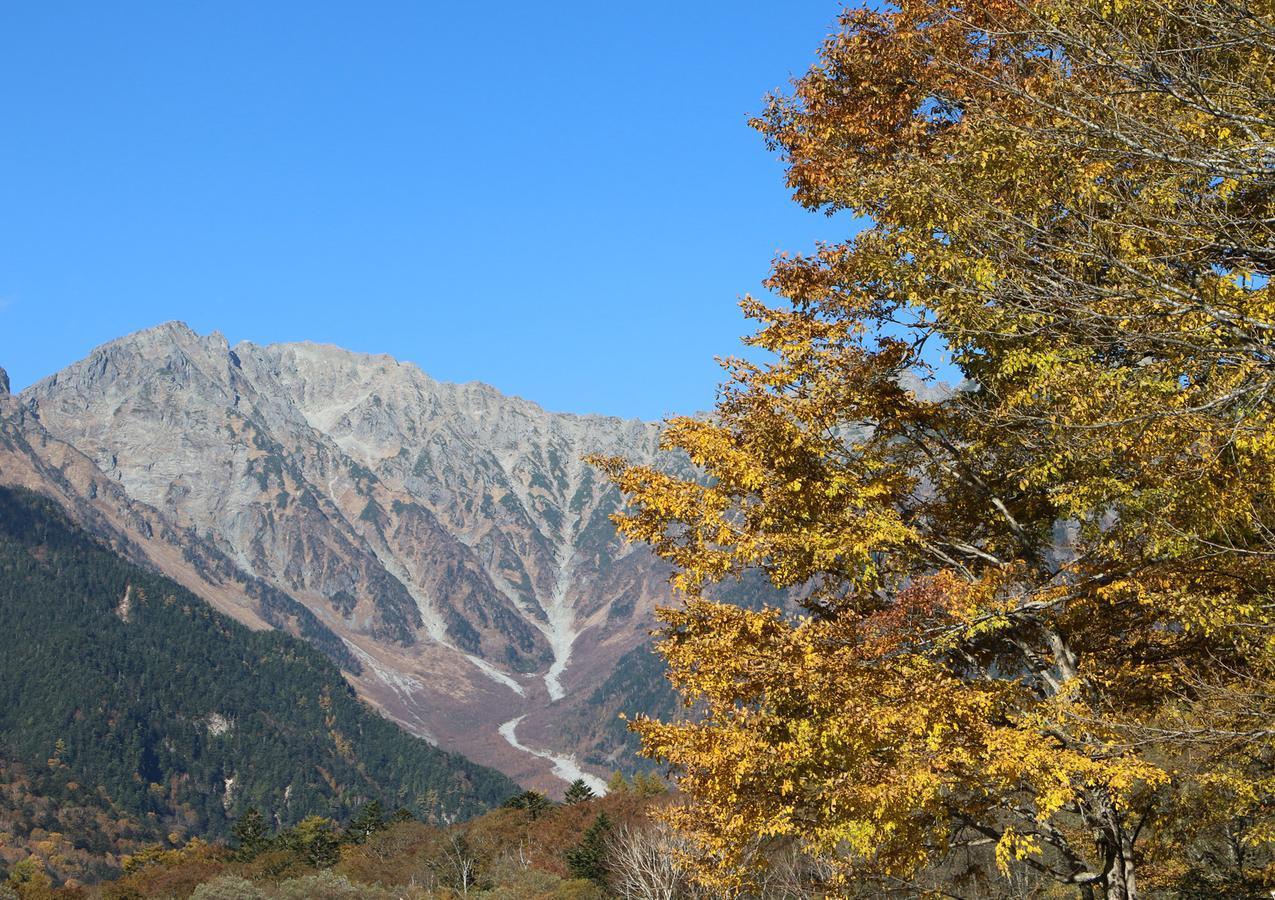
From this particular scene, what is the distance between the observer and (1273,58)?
363 inches

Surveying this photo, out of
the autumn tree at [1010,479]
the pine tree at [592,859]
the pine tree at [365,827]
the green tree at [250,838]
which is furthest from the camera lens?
the pine tree at [365,827]

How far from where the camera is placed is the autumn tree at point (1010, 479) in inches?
385

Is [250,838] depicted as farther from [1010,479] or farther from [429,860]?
[1010,479]

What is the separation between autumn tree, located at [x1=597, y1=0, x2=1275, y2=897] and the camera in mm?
9773

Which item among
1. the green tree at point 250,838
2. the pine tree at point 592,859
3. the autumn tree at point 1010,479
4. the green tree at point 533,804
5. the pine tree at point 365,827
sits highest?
the autumn tree at point 1010,479

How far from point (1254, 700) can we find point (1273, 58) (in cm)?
594

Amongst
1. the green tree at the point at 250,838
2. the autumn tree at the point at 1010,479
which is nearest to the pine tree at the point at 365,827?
the green tree at the point at 250,838

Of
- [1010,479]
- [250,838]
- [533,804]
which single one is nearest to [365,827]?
[250,838]

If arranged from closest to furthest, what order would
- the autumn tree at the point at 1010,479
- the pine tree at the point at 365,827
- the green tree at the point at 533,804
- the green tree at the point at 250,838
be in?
1. the autumn tree at the point at 1010,479
2. the green tree at the point at 533,804
3. the green tree at the point at 250,838
4. the pine tree at the point at 365,827

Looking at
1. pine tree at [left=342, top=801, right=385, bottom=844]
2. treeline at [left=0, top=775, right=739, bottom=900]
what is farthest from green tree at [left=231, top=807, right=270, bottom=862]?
pine tree at [left=342, top=801, right=385, bottom=844]

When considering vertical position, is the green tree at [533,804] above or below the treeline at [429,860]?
above

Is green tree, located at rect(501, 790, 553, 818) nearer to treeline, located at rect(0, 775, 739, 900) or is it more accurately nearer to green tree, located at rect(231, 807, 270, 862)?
treeline, located at rect(0, 775, 739, 900)

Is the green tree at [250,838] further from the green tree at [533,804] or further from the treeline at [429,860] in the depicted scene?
the green tree at [533,804]

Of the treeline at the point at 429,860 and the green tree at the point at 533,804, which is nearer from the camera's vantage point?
the treeline at the point at 429,860
